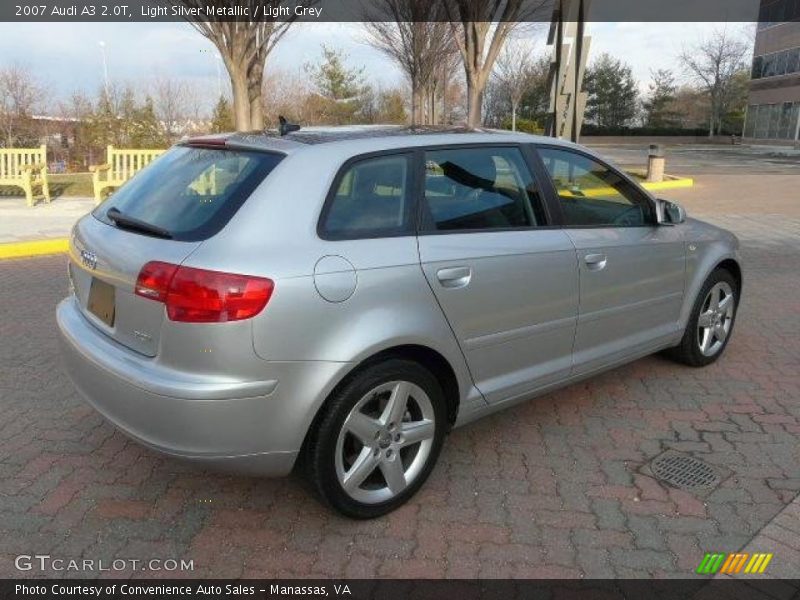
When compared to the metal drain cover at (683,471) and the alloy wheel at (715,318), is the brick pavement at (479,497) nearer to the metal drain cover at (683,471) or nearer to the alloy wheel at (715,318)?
the metal drain cover at (683,471)

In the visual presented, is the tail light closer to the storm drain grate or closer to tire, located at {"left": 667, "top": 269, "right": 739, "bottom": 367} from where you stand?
the storm drain grate

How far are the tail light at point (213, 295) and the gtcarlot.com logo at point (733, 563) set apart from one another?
6.49 feet

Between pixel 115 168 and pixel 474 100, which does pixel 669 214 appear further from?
pixel 474 100

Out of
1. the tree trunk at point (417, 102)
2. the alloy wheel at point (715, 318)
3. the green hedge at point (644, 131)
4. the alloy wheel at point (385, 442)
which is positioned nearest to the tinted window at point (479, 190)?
the alloy wheel at point (385, 442)

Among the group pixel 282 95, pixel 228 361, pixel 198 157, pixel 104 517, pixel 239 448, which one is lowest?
pixel 104 517

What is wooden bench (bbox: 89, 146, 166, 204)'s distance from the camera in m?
10.8

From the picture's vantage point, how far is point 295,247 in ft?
7.96

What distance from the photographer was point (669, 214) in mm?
3891

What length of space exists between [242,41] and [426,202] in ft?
30.0

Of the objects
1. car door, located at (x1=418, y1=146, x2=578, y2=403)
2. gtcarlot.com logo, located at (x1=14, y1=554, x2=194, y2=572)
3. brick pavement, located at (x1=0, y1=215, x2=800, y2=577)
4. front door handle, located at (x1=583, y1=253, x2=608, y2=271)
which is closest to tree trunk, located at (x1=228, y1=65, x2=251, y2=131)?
brick pavement, located at (x1=0, y1=215, x2=800, y2=577)

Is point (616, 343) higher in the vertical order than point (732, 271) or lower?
lower

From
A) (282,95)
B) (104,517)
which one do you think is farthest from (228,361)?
(282,95)

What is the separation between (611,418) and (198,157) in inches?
105
